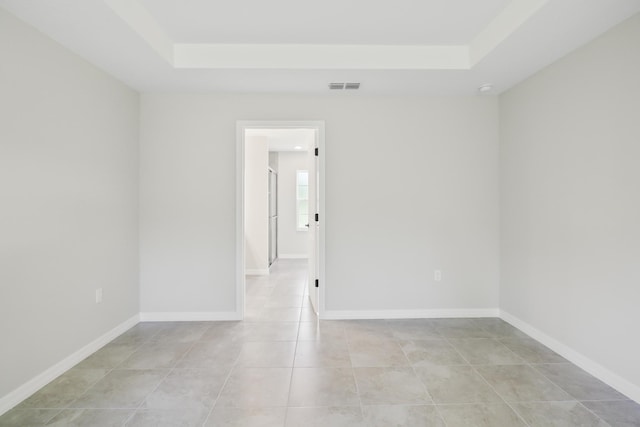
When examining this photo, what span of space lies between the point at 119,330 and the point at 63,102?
6.74 ft

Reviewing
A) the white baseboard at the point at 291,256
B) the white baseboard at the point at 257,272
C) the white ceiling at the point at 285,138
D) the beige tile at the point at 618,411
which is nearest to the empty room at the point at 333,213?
the beige tile at the point at 618,411

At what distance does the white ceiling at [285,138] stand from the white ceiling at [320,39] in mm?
2001

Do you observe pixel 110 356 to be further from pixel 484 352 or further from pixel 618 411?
pixel 618 411

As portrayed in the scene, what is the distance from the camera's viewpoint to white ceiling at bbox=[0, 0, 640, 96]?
210 cm

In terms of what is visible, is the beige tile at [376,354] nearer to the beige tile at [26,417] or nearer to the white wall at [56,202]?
the beige tile at [26,417]

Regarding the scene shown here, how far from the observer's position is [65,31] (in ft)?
7.19

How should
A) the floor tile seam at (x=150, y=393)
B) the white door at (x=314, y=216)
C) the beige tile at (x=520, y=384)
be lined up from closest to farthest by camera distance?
1. the floor tile seam at (x=150, y=393)
2. the beige tile at (x=520, y=384)
3. the white door at (x=314, y=216)

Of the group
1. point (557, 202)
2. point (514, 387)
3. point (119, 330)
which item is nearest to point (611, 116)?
point (557, 202)

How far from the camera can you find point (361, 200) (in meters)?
3.48

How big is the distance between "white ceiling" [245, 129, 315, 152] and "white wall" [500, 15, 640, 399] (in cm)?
301

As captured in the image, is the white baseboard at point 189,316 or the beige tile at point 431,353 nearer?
the beige tile at point 431,353

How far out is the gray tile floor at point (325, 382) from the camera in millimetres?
1865

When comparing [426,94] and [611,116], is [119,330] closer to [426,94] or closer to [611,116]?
[426,94]

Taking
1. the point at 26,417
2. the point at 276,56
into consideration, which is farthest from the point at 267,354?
the point at 276,56
